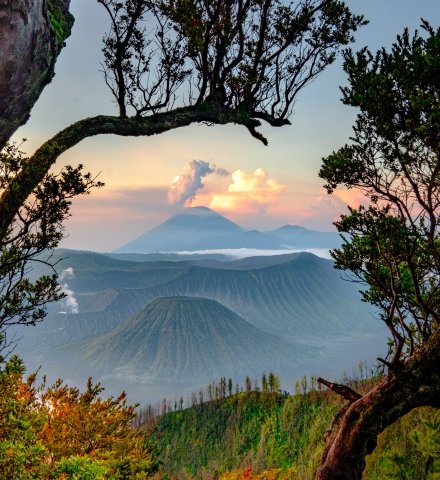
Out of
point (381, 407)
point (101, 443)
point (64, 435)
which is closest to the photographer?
point (381, 407)

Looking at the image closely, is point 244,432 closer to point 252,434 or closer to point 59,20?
point 252,434

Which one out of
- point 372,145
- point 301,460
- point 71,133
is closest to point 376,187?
point 372,145

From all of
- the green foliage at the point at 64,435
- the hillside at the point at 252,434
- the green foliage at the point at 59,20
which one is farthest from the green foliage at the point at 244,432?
the green foliage at the point at 59,20

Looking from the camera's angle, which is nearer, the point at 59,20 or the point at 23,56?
the point at 23,56

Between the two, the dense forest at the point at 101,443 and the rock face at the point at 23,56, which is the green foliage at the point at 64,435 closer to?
the dense forest at the point at 101,443

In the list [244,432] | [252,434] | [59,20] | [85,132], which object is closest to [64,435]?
[85,132]

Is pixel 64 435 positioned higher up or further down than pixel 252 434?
higher up

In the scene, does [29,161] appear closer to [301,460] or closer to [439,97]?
[439,97]
